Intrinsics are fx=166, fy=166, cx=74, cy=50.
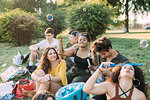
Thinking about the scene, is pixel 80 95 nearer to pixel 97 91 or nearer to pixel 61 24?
pixel 97 91

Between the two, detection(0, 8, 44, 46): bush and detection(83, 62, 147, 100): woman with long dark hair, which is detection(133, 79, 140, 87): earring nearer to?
detection(83, 62, 147, 100): woman with long dark hair

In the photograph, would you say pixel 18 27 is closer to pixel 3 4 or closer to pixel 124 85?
pixel 124 85

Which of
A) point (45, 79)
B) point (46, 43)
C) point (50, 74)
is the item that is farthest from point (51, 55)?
point (46, 43)

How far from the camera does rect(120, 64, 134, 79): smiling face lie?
6.24 ft

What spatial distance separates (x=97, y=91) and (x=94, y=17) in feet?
30.6

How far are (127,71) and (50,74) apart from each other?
1493mm

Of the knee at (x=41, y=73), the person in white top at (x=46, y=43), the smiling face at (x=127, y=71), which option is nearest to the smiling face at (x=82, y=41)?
the knee at (x=41, y=73)

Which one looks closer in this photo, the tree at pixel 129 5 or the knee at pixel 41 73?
the knee at pixel 41 73

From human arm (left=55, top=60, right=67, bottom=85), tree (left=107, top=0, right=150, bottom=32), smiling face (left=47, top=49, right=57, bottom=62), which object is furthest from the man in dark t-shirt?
tree (left=107, top=0, right=150, bottom=32)

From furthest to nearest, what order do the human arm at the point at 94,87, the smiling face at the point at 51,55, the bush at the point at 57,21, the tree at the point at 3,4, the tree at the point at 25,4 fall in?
the tree at the point at 25,4, the tree at the point at 3,4, the bush at the point at 57,21, the smiling face at the point at 51,55, the human arm at the point at 94,87

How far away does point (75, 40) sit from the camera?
171 inches

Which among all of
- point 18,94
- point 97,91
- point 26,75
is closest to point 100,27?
point 26,75

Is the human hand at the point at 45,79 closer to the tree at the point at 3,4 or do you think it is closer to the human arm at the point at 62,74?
the human arm at the point at 62,74

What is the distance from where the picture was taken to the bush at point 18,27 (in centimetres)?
1110
